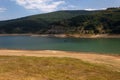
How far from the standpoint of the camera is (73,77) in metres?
24.7

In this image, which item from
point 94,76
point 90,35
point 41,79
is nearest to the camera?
point 41,79

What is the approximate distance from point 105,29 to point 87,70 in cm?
16589

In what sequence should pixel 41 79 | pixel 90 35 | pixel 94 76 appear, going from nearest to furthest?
pixel 41 79 → pixel 94 76 → pixel 90 35

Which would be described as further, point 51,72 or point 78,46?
point 78,46

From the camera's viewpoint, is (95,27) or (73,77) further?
(95,27)

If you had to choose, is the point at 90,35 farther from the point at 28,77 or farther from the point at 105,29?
the point at 28,77

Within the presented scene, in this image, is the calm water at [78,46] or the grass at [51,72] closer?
the grass at [51,72]

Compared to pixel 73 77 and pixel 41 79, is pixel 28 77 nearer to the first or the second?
pixel 41 79

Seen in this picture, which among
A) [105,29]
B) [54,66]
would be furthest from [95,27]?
[54,66]

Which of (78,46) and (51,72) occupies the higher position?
(51,72)

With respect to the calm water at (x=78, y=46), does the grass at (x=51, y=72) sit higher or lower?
higher

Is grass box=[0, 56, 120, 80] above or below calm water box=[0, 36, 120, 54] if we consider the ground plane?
above

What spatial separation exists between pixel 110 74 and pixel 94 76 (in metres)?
2.05

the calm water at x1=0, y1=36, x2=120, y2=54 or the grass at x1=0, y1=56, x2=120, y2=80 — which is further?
the calm water at x1=0, y1=36, x2=120, y2=54
